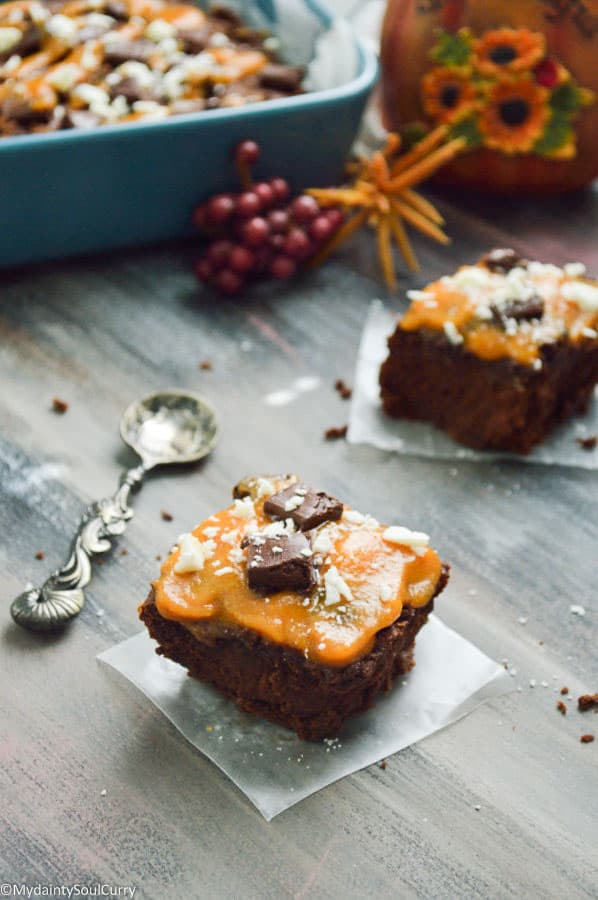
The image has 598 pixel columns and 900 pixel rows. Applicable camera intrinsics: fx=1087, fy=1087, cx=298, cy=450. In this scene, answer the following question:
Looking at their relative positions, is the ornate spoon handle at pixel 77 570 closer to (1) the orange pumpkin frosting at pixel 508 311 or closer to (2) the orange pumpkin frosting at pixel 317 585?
(2) the orange pumpkin frosting at pixel 317 585

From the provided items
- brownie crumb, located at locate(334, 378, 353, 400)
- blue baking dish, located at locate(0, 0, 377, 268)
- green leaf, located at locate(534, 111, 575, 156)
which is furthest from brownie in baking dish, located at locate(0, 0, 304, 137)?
brownie crumb, located at locate(334, 378, 353, 400)

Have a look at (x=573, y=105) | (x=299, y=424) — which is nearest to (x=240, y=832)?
(x=299, y=424)

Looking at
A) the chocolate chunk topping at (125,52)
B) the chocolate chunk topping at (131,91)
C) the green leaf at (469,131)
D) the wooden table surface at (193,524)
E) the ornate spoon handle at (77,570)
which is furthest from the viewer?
the green leaf at (469,131)

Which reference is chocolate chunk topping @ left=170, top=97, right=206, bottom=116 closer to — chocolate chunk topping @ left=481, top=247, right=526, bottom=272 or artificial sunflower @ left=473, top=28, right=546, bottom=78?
artificial sunflower @ left=473, top=28, right=546, bottom=78

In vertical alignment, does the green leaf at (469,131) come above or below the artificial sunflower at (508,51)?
below

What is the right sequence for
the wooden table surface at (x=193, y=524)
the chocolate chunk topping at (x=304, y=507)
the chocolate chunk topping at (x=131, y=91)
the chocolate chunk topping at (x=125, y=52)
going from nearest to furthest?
1. the wooden table surface at (x=193, y=524)
2. the chocolate chunk topping at (x=304, y=507)
3. the chocolate chunk topping at (x=131, y=91)
4. the chocolate chunk topping at (x=125, y=52)

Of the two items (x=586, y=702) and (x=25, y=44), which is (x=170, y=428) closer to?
Result: (x=586, y=702)

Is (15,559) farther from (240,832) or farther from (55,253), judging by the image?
(55,253)

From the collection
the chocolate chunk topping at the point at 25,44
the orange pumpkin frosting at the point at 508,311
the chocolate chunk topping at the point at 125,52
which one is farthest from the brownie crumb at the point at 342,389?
the chocolate chunk topping at the point at 25,44
